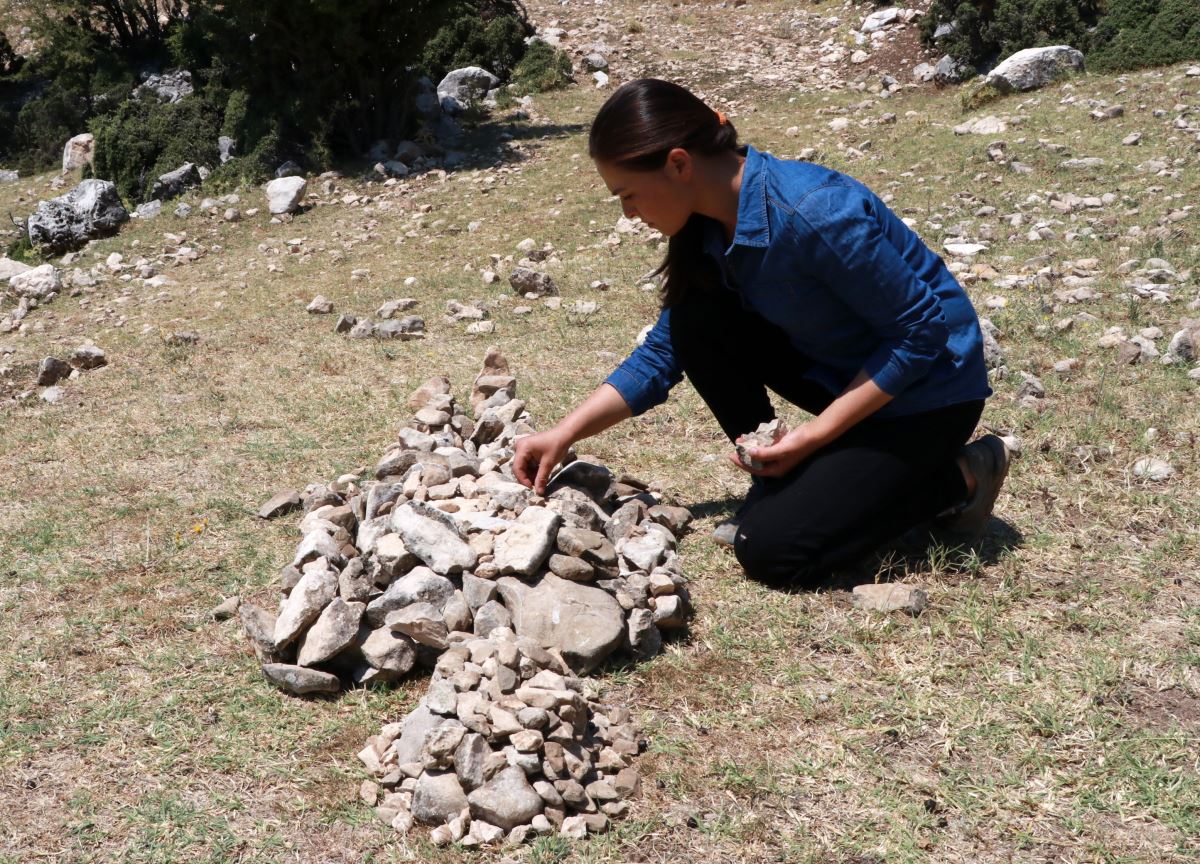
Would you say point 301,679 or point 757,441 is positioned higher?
point 757,441

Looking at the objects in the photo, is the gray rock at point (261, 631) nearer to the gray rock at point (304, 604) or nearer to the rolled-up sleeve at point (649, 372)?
the gray rock at point (304, 604)

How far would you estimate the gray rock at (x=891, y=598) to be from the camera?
290 cm

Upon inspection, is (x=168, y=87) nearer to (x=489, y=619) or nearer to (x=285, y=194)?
(x=285, y=194)

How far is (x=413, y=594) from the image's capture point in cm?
280

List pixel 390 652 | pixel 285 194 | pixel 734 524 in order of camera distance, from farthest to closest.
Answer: pixel 285 194, pixel 734 524, pixel 390 652

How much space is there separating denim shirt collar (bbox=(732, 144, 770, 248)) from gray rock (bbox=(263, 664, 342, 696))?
1612 millimetres


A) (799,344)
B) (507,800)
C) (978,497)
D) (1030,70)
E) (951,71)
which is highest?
(799,344)

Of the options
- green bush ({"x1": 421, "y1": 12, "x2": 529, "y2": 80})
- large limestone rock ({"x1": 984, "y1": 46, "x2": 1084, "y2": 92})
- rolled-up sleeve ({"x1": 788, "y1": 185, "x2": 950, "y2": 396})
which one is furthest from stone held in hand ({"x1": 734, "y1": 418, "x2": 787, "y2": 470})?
green bush ({"x1": 421, "y1": 12, "x2": 529, "y2": 80})

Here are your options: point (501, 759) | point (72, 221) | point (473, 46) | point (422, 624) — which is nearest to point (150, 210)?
point (72, 221)

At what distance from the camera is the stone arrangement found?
7.41 feet

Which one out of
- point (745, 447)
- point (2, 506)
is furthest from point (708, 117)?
point (2, 506)

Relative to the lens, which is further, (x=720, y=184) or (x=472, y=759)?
(x=720, y=184)

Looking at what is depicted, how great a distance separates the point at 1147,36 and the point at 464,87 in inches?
328

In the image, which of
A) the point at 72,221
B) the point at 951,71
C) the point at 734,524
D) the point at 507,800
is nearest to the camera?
the point at 507,800
